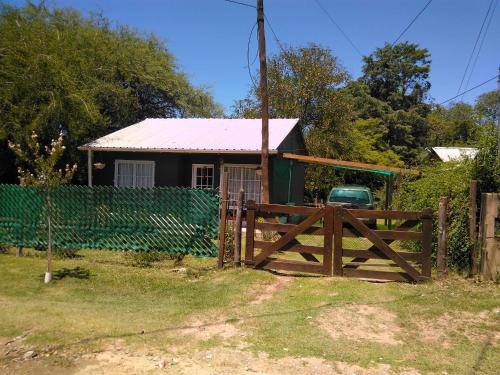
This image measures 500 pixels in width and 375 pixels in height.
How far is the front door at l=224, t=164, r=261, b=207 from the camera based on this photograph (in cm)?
1664

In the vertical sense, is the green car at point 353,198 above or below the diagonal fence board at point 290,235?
above

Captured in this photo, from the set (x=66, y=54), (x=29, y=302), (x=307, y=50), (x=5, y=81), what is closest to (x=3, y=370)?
(x=29, y=302)

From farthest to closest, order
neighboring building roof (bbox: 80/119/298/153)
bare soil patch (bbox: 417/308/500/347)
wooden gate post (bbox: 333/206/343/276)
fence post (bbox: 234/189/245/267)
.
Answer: neighboring building roof (bbox: 80/119/298/153) < fence post (bbox: 234/189/245/267) < wooden gate post (bbox: 333/206/343/276) < bare soil patch (bbox: 417/308/500/347)

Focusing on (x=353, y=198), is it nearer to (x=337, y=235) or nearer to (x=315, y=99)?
(x=337, y=235)

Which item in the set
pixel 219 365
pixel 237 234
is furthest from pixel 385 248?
pixel 219 365

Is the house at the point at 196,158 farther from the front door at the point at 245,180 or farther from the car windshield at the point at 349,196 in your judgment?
the car windshield at the point at 349,196

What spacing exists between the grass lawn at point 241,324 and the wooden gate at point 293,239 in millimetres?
276

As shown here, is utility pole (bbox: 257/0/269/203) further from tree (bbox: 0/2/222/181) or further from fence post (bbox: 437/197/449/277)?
tree (bbox: 0/2/222/181)

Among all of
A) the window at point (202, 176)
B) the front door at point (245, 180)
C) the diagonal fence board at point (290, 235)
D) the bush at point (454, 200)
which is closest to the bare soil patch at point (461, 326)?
the bush at point (454, 200)

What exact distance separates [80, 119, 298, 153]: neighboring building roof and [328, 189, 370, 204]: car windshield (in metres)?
2.82

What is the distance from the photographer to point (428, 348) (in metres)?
5.28

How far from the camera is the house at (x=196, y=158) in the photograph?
54.0 feet

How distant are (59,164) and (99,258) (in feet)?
35.6

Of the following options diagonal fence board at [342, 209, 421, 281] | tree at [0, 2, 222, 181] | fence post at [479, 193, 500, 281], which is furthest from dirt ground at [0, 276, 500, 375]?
tree at [0, 2, 222, 181]
